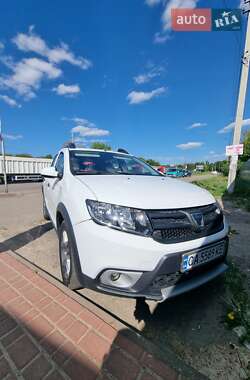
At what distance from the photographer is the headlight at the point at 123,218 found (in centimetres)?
174

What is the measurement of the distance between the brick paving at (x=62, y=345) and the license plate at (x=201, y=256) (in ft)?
2.37

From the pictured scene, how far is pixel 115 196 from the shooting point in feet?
6.15

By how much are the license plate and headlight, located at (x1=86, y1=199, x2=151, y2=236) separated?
1.38 ft

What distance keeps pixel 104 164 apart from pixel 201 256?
74.2 inches

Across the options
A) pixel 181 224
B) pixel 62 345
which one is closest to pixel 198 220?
pixel 181 224

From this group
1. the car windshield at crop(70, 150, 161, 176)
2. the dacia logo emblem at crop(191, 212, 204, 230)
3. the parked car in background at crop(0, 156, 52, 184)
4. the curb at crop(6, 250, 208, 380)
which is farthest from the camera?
the parked car in background at crop(0, 156, 52, 184)

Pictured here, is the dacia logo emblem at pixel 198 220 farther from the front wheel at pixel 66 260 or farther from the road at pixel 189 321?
the front wheel at pixel 66 260

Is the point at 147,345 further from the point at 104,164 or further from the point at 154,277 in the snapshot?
the point at 104,164

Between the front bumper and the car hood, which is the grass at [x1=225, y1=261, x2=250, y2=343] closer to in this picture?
the front bumper

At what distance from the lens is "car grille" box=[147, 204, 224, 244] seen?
5.80 feet

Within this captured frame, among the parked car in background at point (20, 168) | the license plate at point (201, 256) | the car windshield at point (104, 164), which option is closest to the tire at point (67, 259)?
the car windshield at point (104, 164)

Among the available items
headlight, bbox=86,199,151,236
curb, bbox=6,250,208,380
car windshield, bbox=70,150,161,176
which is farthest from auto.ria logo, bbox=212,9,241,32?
curb, bbox=6,250,208,380

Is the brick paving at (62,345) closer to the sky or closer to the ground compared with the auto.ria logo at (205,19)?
closer to the ground

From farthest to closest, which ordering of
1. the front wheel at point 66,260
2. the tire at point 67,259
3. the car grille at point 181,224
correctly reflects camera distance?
the front wheel at point 66,260 < the tire at point 67,259 < the car grille at point 181,224
